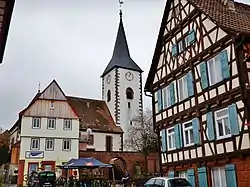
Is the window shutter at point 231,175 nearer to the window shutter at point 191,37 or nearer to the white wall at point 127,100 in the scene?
the window shutter at point 191,37

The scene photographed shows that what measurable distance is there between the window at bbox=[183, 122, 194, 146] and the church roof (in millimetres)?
31897

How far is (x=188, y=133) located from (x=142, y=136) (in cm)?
2511

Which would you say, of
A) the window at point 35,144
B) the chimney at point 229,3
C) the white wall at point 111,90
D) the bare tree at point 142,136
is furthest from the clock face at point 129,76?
the chimney at point 229,3

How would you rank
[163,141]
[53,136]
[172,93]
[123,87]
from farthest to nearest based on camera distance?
[123,87] < [53,136] < [163,141] < [172,93]

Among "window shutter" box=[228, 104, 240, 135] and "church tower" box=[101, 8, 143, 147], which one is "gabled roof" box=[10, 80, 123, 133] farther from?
"window shutter" box=[228, 104, 240, 135]

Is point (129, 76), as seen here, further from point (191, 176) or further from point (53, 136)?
point (191, 176)

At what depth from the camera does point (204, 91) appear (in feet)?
54.4

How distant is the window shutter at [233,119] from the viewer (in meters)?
14.0

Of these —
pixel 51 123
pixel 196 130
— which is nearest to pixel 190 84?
pixel 196 130

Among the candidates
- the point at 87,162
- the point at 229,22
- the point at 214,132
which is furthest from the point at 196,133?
the point at 87,162

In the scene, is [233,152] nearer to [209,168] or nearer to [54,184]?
[209,168]

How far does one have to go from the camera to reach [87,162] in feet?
79.9

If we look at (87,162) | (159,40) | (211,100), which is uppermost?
(159,40)

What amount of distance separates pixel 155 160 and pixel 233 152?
2560cm
